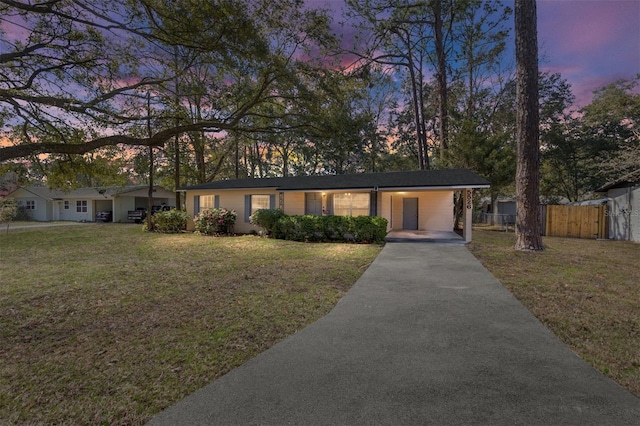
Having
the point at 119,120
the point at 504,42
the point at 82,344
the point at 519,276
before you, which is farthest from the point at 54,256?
the point at 504,42

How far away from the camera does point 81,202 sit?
2530 centimetres

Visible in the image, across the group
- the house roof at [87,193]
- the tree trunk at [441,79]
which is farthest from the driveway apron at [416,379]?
the house roof at [87,193]

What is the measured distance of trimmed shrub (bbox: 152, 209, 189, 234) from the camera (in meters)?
16.0

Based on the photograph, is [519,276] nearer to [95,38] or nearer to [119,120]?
[119,120]

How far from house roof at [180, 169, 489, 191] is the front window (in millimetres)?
577

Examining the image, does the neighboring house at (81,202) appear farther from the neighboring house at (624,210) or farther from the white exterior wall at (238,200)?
the neighboring house at (624,210)

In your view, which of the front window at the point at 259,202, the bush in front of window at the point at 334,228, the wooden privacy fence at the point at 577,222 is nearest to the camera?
the bush in front of window at the point at 334,228

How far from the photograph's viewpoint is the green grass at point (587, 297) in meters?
2.83

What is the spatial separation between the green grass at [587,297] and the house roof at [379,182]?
3479mm

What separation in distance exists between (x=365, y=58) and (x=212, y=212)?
1359 cm

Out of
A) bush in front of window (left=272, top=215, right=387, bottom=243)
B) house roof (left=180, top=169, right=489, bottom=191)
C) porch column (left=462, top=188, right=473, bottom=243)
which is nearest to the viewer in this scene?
bush in front of window (left=272, top=215, right=387, bottom=243)

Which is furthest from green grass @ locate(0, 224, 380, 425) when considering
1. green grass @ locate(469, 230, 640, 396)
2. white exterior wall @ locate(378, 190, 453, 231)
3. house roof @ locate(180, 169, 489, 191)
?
white exterior wall @ locate(378, 190, 453, 231)

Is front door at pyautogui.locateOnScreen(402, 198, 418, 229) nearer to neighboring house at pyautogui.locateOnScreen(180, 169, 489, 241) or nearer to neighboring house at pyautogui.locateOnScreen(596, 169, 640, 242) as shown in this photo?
neighboring house at pyautogui.locateOnScreen(180, 169, 489, 241)

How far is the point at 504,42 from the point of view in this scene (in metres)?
18.6
